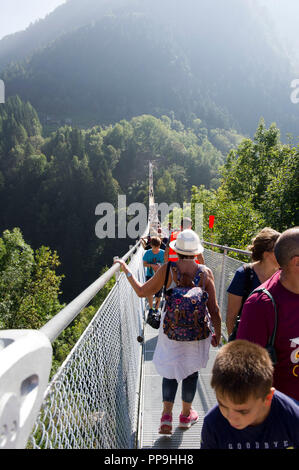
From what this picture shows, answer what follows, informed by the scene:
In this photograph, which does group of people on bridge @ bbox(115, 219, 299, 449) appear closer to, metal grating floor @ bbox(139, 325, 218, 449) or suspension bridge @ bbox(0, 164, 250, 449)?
metal grating floor @ bbox(139, 325, 218, 449)

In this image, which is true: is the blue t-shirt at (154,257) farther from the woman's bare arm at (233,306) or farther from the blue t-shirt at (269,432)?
the blue t-shirt at (269,432)

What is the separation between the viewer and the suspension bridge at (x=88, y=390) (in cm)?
62

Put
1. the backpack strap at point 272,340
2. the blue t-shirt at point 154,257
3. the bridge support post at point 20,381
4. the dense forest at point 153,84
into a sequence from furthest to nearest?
the dense forest at point 153,84, the blue t-shirt at point 154,257, the backpack strap at point 272,340, the bridge support post at point 20,381

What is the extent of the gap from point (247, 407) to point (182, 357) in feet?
4.03

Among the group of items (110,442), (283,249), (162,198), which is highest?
(283,249)

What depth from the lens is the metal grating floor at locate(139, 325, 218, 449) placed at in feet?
8.27

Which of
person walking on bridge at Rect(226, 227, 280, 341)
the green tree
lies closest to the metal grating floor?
person walking on bridge at Rect(226, 227, 280, 341)

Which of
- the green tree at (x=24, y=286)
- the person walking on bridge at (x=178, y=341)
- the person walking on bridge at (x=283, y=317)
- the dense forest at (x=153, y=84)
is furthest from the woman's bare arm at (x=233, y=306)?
the dense forest at (x=153, y=84)

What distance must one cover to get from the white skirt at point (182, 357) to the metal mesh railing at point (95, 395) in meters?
0.31

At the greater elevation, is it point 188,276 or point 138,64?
point 138,64
